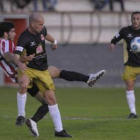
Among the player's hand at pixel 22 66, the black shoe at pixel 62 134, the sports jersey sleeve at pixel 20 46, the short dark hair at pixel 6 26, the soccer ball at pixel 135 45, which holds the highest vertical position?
the short dark hair at pixel 6 26

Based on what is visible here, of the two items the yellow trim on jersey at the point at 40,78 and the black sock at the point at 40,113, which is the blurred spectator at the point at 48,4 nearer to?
the black sock at the point at 40,113

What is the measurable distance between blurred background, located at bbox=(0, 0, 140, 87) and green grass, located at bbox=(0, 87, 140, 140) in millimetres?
2700

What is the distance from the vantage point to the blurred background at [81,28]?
91.6 ft

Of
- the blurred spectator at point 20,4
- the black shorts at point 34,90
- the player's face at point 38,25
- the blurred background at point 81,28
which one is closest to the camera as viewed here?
the player's face at point 38,25

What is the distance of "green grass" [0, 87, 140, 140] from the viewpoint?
1259 cm

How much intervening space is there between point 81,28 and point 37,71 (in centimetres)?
1773

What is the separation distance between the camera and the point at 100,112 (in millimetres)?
17266

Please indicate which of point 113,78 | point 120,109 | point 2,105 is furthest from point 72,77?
point 113,78

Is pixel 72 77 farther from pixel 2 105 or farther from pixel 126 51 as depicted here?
pixel 2 105

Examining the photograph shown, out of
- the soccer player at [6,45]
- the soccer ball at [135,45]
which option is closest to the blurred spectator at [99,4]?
the soccer ball at [135,45]

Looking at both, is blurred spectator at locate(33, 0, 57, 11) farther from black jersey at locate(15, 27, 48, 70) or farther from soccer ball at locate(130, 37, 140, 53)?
black jersey at locate(15, 27, 48, 70)

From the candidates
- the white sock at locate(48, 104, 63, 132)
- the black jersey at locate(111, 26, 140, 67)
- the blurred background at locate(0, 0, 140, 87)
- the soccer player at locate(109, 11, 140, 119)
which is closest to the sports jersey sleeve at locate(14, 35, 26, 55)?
the white sock at locate(48, 104, 63, 132)

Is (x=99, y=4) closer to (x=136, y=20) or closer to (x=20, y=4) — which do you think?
(x=20, y=4)

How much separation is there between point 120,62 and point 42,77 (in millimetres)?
15810
